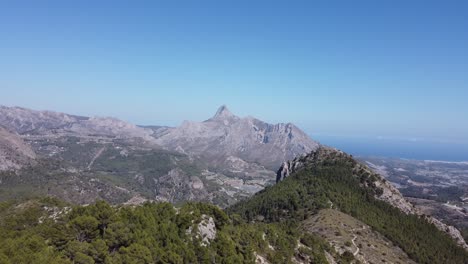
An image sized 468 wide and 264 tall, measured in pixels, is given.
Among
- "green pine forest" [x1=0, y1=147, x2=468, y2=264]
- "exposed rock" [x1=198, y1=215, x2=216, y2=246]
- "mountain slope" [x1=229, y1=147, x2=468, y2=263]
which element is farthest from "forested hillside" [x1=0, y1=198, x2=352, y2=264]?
"mountain slope" [x1=229, y1=147, x2=468, y2=263]

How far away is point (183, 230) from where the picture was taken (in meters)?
77.4

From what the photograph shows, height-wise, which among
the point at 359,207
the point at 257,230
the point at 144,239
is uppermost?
the point at 144,239

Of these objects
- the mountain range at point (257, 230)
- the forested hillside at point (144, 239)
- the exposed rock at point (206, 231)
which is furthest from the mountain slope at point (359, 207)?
the exposed rock at point (206, 231)

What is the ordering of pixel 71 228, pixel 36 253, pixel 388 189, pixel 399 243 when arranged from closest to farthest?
pixel 36 253, pixel 71 228, pixel 399 243, pixel 388 189

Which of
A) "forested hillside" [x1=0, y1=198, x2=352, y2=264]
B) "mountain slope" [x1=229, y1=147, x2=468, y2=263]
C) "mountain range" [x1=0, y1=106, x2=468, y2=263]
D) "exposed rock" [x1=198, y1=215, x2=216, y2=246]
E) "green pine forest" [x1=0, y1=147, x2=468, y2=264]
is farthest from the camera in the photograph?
"mountain slope" [x1=229, y1=147, x2=468, y2=263]

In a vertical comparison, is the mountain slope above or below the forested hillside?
below

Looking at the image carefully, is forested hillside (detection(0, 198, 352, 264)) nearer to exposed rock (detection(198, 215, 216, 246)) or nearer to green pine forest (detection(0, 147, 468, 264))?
exposed rock (detection(198, 215, 216, 246))

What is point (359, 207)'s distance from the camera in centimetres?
15400

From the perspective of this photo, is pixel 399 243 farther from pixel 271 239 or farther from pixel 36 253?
pixel 36 253

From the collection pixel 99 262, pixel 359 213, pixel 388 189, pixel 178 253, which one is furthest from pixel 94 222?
pixel 388 189

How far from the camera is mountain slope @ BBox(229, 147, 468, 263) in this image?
443ft

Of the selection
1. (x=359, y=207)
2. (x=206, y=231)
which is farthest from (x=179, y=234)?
(x=359, y=207)

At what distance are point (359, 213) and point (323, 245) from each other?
5392cm

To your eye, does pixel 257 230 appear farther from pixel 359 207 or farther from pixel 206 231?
pixel 359 207
